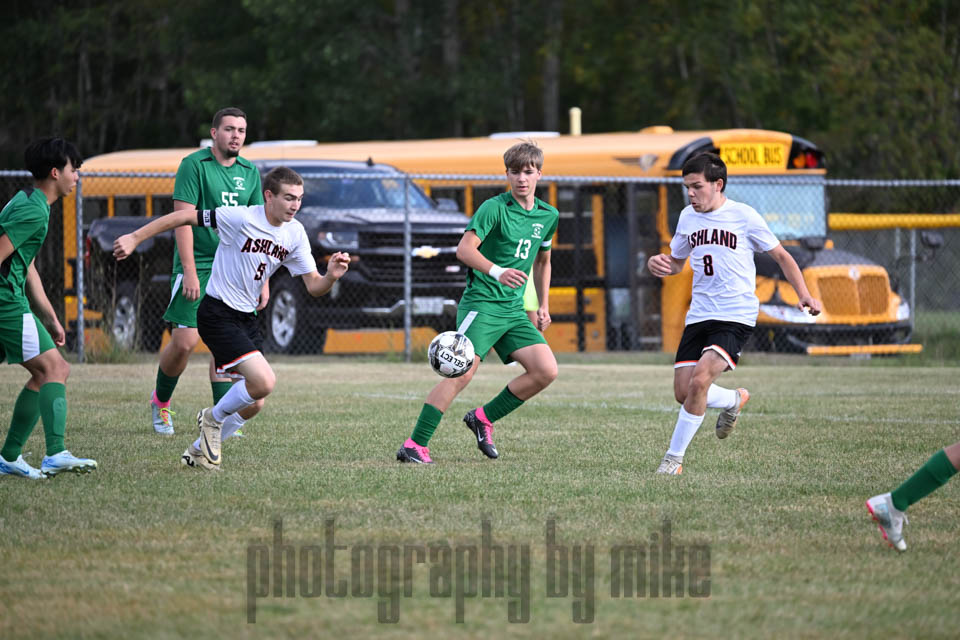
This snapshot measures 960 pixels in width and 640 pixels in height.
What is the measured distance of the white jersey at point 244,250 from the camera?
7.36 metres

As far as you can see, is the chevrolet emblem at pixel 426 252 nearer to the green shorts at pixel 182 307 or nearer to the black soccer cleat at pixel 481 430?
the green shorts at pixel 182 307

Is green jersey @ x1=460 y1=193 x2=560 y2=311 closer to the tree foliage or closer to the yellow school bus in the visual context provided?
the yellow school bus

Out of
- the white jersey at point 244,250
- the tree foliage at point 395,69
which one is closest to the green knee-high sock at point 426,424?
the white jersey at point 244,250

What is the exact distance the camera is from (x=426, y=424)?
772cm

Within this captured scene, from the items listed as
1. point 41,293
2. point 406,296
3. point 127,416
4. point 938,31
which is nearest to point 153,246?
point 406,296

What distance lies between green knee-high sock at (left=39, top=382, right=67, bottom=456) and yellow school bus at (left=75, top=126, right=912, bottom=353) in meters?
11.0

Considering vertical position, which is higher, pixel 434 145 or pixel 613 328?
→ pixel 434 145

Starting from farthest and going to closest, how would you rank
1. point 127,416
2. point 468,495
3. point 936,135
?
point 936,135
point 127,416
point 468,495

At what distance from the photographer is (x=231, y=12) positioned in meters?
39.0

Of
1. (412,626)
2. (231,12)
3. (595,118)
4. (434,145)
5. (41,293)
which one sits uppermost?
(231,12)

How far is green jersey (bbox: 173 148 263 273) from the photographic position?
876 centimetres

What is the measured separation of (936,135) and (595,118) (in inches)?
483

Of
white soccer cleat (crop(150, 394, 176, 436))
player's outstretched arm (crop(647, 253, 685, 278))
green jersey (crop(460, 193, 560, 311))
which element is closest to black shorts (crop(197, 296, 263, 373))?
green jersey (crop(460, 193, 560, 311))

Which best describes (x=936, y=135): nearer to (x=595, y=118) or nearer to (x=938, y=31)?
(x=938, y=31)
